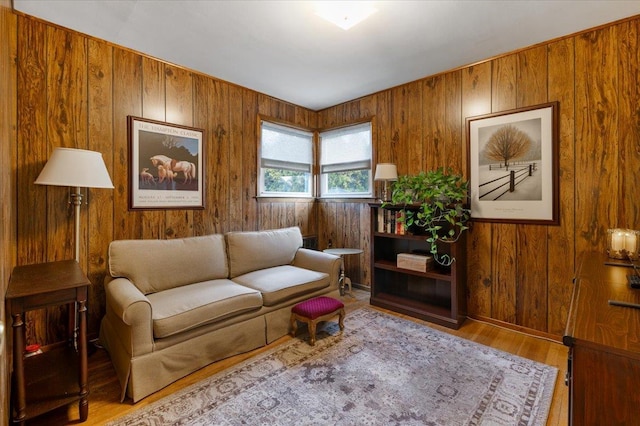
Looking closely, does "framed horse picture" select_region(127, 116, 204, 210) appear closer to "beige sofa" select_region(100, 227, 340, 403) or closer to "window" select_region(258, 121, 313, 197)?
"beige sofa" select_region(100, 227, 340, 403)

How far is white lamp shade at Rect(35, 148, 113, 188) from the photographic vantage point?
1961 mm

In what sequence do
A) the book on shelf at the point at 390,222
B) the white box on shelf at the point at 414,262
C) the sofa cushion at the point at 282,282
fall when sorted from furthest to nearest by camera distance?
the book on shelf at the point at 390,222
the white box on shelf at the point at 414,262
the sofa cushion at the point at 282,282

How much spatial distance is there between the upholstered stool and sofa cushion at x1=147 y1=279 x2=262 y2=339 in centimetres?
37

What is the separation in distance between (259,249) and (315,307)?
3.08ft

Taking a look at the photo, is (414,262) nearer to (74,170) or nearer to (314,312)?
(314,312)

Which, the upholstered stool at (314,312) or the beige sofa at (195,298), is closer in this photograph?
the beige sofa at (195,298)

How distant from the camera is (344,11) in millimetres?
2100

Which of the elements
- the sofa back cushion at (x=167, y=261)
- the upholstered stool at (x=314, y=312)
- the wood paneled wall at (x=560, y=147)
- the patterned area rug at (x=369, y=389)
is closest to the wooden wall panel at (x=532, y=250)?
the wood paneled wall at (x=560, y=147)

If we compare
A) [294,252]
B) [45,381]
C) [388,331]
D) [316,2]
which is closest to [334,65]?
[316,2]

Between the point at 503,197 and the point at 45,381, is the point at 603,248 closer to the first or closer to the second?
the point at 503,197

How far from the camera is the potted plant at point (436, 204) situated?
2783 millimetres

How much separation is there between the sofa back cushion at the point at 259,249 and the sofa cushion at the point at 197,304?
38cm

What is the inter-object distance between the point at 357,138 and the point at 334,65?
1.19 meters

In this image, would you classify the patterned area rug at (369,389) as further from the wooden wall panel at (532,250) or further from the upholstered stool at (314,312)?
the wooden wall panel at (532,250)
